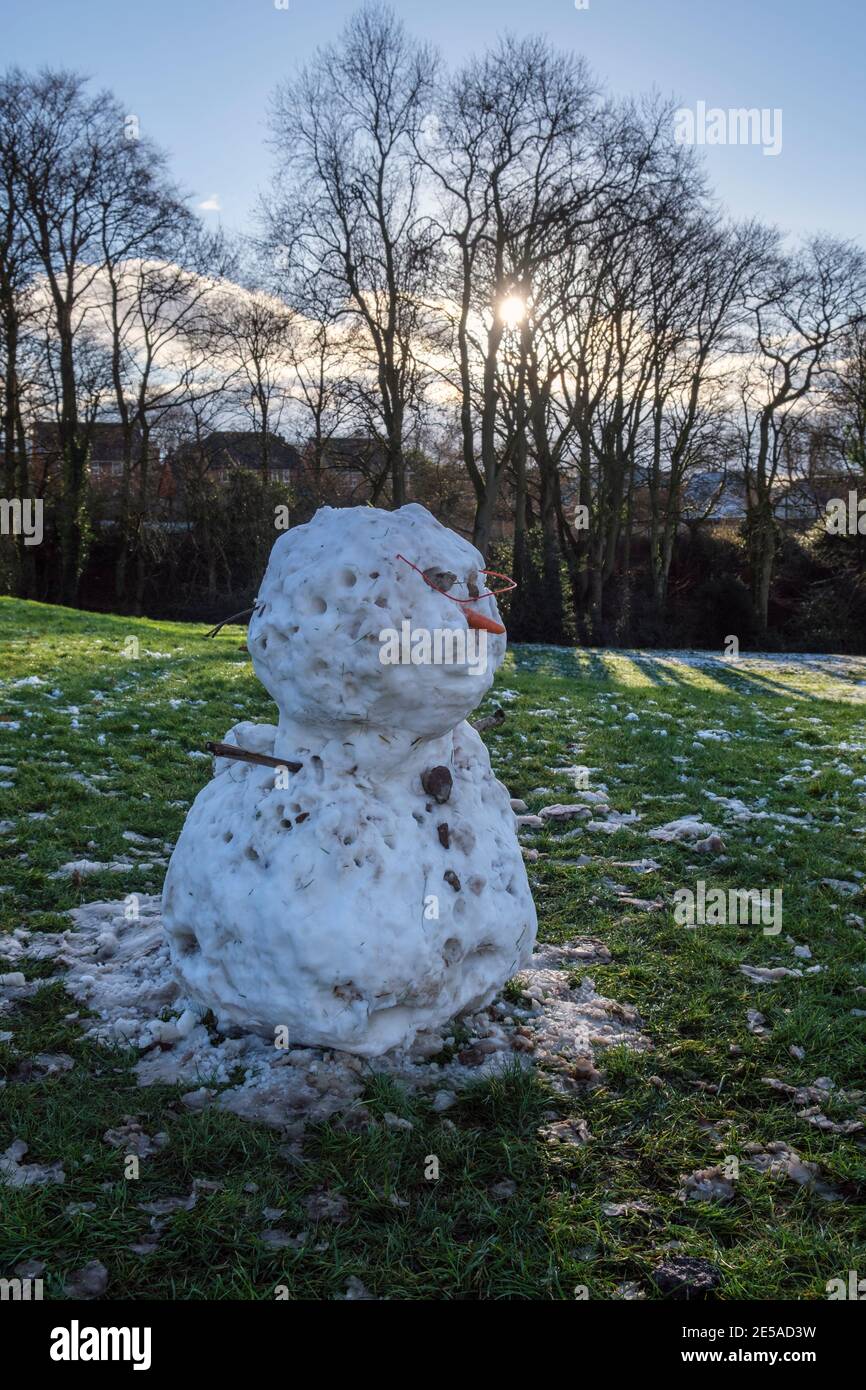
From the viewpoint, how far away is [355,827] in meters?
3.86

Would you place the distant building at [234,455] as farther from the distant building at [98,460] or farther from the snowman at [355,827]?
the snowman at [355,827]

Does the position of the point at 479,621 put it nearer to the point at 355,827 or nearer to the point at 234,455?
the point at 355,827

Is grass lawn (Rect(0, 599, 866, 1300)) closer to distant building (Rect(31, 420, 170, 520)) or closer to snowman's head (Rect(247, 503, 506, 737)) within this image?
snowman's head (Rect(247, 503, 506, 737))

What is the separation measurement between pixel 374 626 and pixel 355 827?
91 cm

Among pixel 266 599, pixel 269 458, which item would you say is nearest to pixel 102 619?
pixel 269 458

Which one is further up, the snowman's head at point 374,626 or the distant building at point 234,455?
the distant building at point 234,455

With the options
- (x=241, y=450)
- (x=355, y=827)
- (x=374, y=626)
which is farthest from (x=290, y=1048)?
(x=241, y=450)

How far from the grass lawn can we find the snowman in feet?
1.57

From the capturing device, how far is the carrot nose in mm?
3910

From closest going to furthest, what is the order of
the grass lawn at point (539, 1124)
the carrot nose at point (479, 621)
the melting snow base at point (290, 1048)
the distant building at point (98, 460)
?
the grass lawn at point (539, 1124) → the melting snow base at point (290, 1048) → the carrot nose at point (479, 621) → the distant building at point (98, 460)

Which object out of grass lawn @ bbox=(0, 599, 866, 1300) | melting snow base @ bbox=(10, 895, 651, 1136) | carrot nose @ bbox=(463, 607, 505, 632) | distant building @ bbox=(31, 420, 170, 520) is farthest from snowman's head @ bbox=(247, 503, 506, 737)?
distant building @ bbox=(31, 420, 170, 520)

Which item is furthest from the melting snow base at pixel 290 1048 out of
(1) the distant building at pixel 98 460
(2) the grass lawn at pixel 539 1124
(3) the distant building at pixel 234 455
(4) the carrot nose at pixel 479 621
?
(3) the distant building at pixel 234 455

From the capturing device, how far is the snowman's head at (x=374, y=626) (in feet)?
12.1
